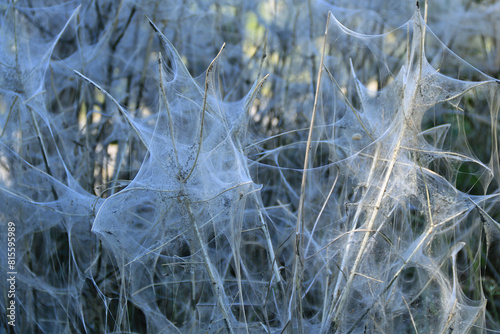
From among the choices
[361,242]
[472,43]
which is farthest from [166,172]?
[472,43]

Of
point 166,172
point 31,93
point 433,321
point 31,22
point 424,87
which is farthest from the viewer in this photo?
point 31,22

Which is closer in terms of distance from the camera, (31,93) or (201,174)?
(201,174)

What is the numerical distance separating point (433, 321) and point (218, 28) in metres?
1.83

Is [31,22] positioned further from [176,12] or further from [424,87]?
[424,87]

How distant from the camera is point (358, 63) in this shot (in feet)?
7.45

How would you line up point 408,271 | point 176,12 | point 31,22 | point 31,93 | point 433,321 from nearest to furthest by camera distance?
point 433,321
point 31,93
point 408,271
point 31,22
point 176,12

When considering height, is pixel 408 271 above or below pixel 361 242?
below

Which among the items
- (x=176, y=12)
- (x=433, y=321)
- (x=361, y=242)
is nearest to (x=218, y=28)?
(x=176, y=12)

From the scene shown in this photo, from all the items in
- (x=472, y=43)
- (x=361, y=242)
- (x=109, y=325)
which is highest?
(x=472, y=43)

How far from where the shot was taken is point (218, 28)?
2.51m

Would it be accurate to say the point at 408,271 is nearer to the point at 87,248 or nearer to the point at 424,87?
the point at 424,87

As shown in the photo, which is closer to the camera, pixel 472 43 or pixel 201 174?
pixel 201 174

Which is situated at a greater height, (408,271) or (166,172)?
(166,172)

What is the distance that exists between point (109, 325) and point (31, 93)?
1129 millimetres
